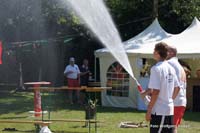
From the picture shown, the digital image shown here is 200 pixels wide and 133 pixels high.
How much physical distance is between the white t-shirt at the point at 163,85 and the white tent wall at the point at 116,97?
987cm

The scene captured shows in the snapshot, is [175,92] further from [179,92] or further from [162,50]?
[162,50]

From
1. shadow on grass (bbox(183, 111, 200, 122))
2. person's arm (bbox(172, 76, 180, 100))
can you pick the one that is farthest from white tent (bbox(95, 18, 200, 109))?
person's arm (bbox(172, 76, 180, 100))

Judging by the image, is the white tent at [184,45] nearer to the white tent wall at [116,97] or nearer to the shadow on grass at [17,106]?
the white tent wall at [116,97]

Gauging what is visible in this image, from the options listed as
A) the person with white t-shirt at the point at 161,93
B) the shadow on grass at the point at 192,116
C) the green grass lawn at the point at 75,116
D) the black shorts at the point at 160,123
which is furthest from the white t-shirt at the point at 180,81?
the shadow on grass at the point at 192,116

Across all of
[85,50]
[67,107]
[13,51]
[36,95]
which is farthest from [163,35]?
[13,51]

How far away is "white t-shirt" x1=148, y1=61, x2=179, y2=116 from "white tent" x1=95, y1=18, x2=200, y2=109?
880 cm

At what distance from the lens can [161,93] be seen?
22.6 feet

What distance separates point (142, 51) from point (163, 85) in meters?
9.75

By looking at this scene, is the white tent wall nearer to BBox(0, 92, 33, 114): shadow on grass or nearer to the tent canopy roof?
the tent canopy roof

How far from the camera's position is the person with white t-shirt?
22.5ft

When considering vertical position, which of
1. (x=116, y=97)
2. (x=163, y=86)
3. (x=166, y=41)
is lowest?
(x=116, y=97)

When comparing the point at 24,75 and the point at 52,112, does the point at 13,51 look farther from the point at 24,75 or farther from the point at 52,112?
the point at 52,112

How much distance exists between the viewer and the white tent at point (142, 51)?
641 inches

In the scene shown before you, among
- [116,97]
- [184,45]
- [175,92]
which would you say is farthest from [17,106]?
[175,92]
